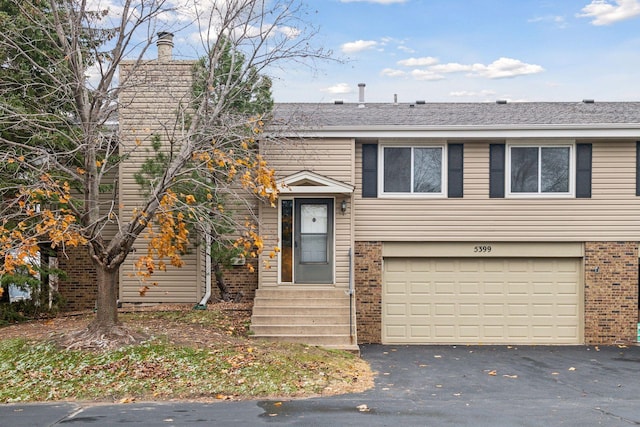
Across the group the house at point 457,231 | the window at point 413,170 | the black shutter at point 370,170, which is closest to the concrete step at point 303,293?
the house at point 457,231

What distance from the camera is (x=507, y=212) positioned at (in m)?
16.2

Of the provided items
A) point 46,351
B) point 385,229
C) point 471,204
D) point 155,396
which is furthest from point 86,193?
point 471,204

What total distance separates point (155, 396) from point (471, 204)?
30.2 ft

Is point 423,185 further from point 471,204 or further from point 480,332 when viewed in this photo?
point 480,332

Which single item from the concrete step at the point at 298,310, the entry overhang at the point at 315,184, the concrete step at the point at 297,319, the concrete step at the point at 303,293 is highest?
the entry overhang at the point at 315,184

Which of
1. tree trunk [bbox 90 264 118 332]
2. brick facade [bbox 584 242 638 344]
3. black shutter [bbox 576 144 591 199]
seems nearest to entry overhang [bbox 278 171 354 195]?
tree trunk [bbox 90 264 118 332]

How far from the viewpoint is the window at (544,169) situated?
53.2 feet

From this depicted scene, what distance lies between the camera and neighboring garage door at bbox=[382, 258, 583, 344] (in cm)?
1633

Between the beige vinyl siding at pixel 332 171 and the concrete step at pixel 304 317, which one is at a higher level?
the beige vinyl siding at pixel 332 171

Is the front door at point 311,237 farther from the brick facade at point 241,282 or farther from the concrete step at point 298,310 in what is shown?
the concrete step at point 298,310

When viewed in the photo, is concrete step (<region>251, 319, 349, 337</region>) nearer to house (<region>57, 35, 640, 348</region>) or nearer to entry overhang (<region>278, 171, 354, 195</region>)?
house (<region>57, 35, 640, 348</region>)

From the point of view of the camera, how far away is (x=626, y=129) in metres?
15.6

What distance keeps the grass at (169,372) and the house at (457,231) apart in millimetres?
3940

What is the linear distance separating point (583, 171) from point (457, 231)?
3305 millimetres
